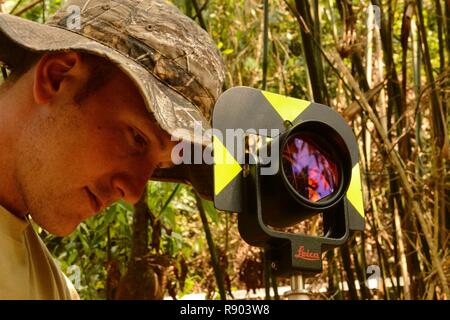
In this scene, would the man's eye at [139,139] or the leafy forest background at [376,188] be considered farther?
the leafy forest background at [376,188]

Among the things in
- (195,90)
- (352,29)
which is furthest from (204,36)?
(352,29)

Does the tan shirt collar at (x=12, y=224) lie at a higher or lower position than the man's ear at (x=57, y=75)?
lower

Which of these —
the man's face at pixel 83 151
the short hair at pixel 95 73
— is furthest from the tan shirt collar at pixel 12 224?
the short hair at pixel 95 73

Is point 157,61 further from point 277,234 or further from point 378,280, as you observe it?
point 378,280

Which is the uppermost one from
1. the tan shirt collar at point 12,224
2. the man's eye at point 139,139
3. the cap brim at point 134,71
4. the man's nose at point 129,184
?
the cap brim at point 134,71

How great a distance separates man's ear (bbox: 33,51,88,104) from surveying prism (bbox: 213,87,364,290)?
157 mm

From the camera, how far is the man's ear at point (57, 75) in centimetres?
69

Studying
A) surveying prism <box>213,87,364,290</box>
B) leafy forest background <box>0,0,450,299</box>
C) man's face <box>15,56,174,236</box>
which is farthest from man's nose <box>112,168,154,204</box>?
leafy forest background <box>0,0,450,299</box>

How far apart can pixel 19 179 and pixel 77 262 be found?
1409 millimetres

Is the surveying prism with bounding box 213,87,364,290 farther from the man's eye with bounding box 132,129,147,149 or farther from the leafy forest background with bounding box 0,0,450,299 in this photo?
the leafy forest background with bounding box 0,0,450,299

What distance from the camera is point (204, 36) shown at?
77 centimetres

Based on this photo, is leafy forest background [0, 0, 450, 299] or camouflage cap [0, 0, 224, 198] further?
leafy forest background [0, 0, 450, 299]

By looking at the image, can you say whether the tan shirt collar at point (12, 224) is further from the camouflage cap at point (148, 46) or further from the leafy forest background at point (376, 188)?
the leafy forest background at point (376, 188)

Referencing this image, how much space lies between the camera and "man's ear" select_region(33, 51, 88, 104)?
0.69 meters
